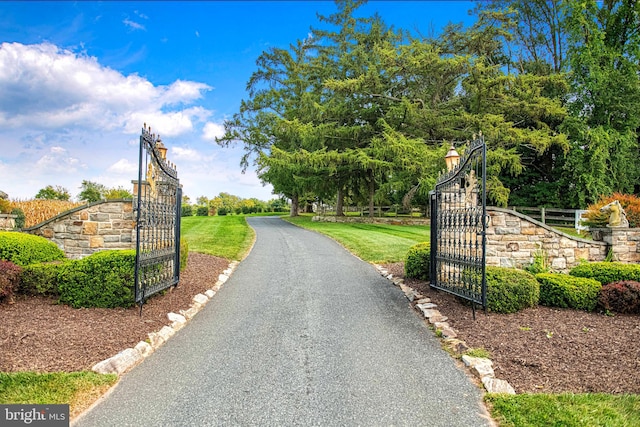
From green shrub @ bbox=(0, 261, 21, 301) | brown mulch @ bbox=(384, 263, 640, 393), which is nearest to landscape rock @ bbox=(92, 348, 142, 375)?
green shrub @ bbox=(0, 261, 21, 301)

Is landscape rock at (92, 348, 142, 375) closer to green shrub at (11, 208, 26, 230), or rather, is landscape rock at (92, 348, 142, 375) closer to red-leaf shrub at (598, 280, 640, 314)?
red-leaf shrub at (598, 280, 640, 314)

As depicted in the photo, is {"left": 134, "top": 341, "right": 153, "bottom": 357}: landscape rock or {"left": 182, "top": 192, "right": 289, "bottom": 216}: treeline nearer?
{"left": 134, "top": 341, "right": 153, "bottom": 357}: landscape rock

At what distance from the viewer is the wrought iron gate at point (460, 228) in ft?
17.3

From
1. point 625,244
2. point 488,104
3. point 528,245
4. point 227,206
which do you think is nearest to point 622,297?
point 528,245

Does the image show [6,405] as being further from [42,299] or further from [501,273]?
[501,273]

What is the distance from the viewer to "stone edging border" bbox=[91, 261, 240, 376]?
345 centimetres

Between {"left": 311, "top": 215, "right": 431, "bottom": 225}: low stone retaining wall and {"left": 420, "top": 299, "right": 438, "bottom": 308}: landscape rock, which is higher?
{"left": 311, "top": 215, "right": 431, "bottom": 225}: low stone retaining wall

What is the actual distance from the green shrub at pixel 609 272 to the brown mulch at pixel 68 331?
6.46 m

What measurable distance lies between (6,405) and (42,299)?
315 centimetres

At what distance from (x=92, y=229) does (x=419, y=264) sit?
6.53m

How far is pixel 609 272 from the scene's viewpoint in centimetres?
604

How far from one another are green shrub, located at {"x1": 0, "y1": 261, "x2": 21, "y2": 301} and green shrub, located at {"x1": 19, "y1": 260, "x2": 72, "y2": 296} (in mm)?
114

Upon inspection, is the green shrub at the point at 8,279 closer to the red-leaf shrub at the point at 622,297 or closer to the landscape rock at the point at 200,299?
the landscape rock at the point at 200,299

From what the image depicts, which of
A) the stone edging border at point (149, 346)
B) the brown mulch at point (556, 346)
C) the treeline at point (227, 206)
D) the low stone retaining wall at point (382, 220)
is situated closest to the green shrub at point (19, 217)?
the stone edging border at point (149, 346)
